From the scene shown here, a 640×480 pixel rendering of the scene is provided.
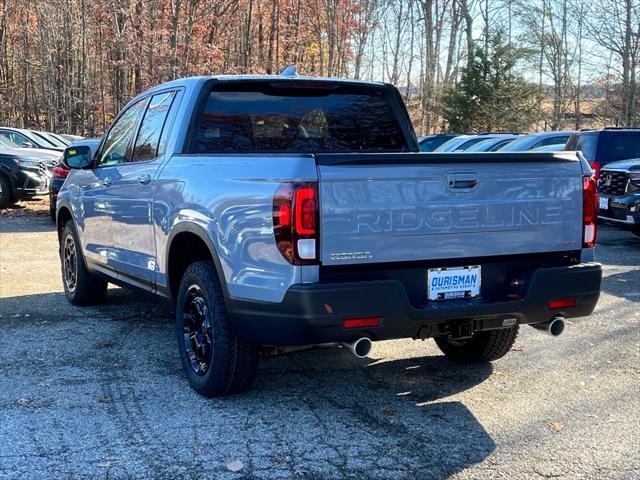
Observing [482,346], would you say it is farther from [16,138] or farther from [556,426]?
[16,138]

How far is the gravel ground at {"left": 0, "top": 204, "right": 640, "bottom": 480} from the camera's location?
3.61 meters

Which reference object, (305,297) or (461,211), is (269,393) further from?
(461,211)

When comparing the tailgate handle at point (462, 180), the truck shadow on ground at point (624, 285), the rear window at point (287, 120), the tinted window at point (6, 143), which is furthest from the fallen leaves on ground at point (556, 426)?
the tinted window at point (6, 143)

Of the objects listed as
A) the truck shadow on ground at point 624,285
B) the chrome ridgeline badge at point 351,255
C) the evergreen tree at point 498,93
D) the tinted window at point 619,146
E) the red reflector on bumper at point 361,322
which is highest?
the evergreen tree at point 498,93

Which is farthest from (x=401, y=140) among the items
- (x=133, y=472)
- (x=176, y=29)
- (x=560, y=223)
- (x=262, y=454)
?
(x=176, y=29)

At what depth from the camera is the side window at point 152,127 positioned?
532 cm

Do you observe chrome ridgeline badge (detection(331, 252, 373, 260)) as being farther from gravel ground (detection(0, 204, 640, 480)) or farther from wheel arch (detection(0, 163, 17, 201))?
wheel arch (detection(0, 163, 17, 201))

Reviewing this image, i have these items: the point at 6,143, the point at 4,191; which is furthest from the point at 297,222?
the point at 6,143

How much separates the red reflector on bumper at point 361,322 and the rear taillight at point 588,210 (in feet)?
4.70

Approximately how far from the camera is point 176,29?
2428 centimetres

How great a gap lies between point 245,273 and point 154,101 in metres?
2.26

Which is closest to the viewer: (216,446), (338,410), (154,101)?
(216,446)

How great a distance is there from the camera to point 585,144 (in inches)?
486

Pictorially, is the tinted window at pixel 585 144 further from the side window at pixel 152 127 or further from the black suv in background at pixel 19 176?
the black suv in background at pixel 19 176
